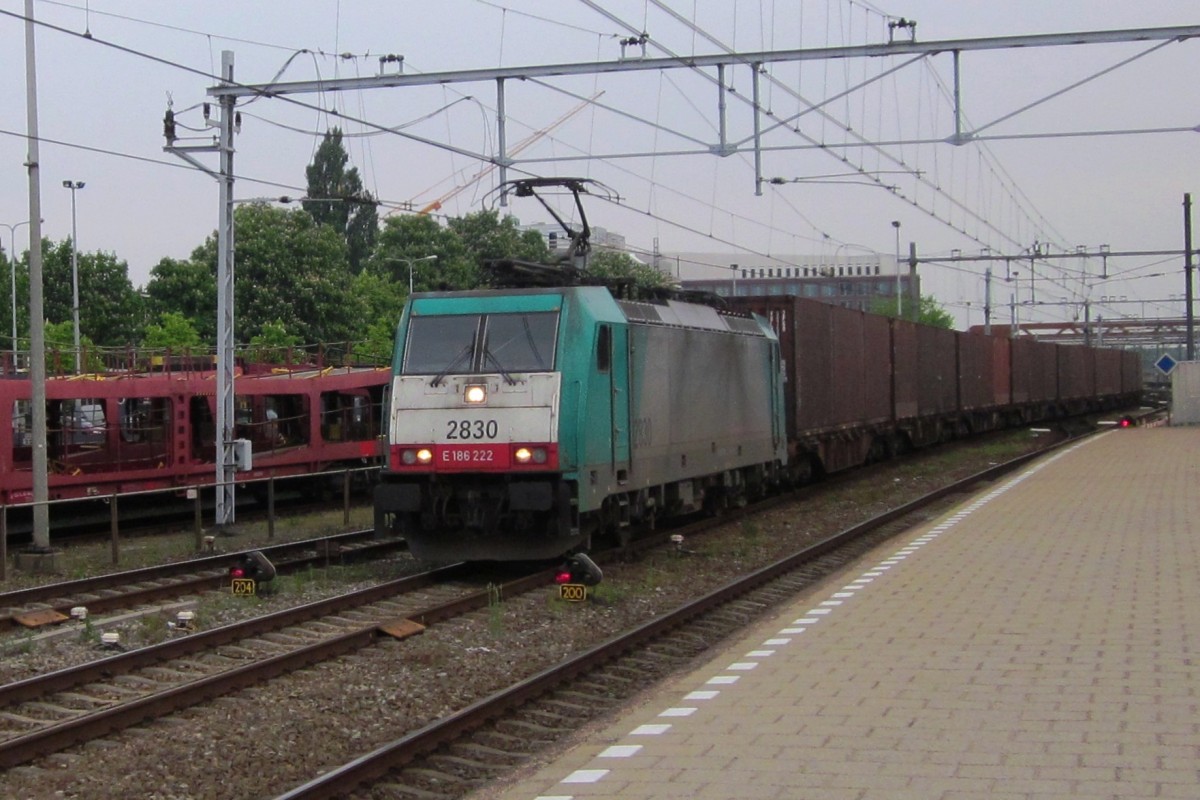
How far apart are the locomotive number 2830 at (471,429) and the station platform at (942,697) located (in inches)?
138

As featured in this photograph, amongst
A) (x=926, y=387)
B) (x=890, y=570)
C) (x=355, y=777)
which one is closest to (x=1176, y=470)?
(x=926, y=387)

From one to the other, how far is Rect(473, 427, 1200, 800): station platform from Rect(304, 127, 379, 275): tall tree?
2852 inches

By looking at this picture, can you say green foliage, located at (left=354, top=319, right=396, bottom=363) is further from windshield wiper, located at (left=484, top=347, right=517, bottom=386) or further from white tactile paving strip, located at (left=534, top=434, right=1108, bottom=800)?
windshield wiper, located at (left=484, top=347, right=517, bottom=386)

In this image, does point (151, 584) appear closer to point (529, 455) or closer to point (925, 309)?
point (529, 455)

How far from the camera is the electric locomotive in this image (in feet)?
45.6

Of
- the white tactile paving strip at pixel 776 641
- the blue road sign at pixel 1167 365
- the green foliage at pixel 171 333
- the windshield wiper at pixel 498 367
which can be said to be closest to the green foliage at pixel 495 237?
the green foliage at pixel 171 333

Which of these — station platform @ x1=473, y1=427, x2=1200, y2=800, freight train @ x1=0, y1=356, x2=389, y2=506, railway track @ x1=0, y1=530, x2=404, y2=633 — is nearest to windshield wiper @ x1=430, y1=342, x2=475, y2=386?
railway track @ x1=0, y1=530, x2=404, y2=633

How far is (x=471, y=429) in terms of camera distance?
14.1 m

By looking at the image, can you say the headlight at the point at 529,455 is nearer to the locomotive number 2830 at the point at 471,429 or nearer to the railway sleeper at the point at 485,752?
the locomotive number 2830 at the point at 471,429

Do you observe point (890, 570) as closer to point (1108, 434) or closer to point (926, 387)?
point (926, 387)

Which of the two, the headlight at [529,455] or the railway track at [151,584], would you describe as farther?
the headlight at [529,455]

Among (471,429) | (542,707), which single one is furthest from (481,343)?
(542,707)

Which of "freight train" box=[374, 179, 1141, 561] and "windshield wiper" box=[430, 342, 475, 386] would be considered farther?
"windshield wiper" box=[430, 342, 475, 386]

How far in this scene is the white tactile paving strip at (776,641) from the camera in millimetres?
6918
